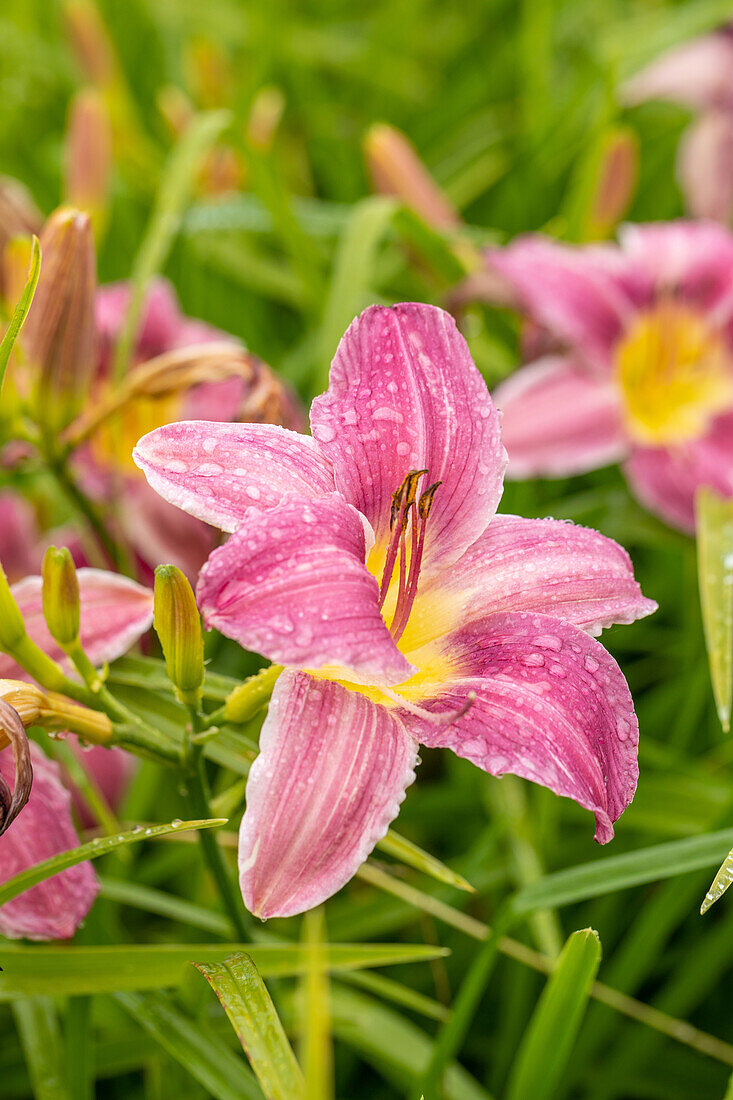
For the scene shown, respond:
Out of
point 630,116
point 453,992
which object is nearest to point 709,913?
point 453,992

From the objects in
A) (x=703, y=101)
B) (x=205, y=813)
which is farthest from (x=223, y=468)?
(x=703, y=101)

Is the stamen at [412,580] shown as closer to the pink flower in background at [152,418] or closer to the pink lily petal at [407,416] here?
the pink lily petal at [407,416]

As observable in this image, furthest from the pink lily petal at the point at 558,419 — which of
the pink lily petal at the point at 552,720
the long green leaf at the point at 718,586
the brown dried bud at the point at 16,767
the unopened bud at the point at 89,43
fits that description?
the unopened bud at the point at 89,43

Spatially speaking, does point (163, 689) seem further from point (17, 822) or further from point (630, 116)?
point (630, 116)

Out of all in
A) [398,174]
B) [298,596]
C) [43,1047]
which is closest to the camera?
[298,596]

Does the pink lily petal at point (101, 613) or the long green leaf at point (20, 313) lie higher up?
the long green leaf at point (20, 313)

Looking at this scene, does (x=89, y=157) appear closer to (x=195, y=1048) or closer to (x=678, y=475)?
(x=678, y=475)
